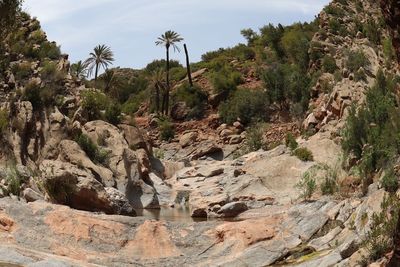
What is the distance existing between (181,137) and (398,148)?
95.1 feet

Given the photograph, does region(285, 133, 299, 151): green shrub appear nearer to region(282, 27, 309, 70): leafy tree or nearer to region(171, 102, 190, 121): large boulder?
region(282, 27, 309, 70): leafy tree

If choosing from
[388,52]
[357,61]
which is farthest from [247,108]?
[388,52]

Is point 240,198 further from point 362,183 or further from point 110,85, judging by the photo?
point 110,85

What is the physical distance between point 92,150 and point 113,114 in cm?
567

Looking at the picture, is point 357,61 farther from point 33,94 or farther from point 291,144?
point 33,94

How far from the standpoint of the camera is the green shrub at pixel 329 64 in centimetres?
4159

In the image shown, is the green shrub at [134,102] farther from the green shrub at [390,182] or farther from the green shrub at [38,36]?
the green shrub at [390,182]

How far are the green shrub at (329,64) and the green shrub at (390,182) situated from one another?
77.0 ft

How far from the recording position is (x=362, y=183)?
75.8ft

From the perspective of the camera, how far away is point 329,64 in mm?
42188

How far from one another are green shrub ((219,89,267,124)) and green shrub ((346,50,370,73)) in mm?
14791

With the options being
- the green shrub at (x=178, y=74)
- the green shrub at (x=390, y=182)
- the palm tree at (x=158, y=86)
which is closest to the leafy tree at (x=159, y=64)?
the green shrub at (x=178, y=74)

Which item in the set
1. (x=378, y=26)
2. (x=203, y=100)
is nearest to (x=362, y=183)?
(x=378, y=26)

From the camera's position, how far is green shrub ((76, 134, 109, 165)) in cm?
3017
